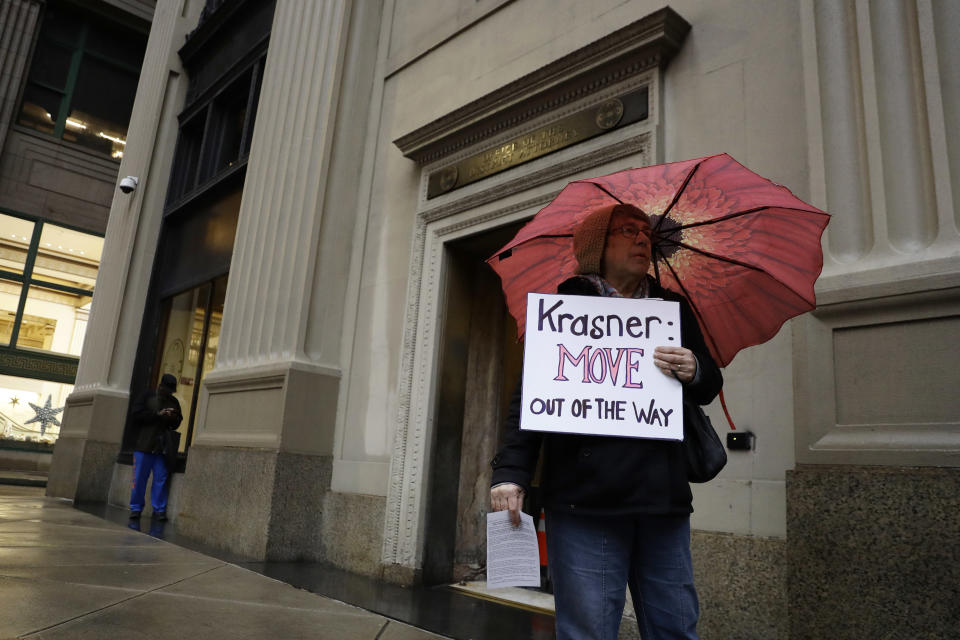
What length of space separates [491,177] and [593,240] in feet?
13.6

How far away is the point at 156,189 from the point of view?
41.7 ft

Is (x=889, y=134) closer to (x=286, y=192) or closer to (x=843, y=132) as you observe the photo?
(x=843, y=132)

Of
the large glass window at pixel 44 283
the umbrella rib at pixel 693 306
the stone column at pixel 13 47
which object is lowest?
the umbrella rib at pixel 693 306

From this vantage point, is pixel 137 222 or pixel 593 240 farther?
pixel 137 222

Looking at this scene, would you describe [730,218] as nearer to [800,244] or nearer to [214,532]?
[800,244]

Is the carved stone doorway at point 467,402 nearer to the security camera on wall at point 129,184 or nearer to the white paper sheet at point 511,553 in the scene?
the white paper sheet at point 511,553

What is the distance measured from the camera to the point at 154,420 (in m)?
9.37

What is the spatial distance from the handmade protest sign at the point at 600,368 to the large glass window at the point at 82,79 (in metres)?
21.6

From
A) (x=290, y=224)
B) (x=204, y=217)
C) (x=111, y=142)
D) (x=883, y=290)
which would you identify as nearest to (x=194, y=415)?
(x=204, y=217)

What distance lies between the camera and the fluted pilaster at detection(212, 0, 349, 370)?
7.48 meters

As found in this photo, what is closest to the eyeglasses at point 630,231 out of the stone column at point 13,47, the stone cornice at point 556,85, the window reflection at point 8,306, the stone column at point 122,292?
the stone cornice at point 556,85

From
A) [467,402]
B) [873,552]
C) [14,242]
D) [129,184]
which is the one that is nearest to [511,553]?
Answer: [873,552]

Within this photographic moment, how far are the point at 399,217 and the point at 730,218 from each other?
5095 millimetres

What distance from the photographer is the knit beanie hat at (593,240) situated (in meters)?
2.26
